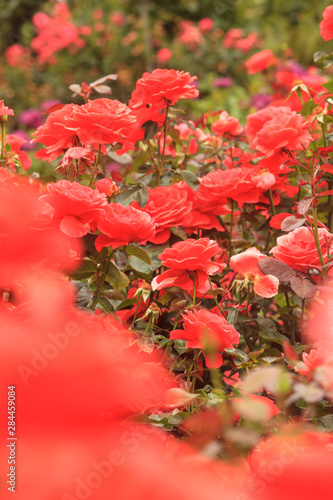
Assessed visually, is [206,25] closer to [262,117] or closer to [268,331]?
[262,117]

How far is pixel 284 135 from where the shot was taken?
3.26 feet

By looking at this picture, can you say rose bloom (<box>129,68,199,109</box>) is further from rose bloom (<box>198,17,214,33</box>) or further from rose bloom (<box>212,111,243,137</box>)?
rose bloom (<box>198,17,214,33</box>)

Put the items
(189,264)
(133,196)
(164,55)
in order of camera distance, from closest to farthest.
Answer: (189,264) → (133,196) → (164,55)

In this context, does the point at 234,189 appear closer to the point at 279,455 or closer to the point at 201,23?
the point at 279,455

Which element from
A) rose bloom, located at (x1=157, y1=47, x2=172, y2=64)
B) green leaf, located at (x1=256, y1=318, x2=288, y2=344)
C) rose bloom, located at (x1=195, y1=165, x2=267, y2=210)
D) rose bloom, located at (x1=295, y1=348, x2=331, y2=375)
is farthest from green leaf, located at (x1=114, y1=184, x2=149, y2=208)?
rose bloom, located at (x1=157, y1=47, x2=172, y2=64)

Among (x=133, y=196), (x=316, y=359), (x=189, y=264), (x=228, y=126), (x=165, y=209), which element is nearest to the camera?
(x=316, y=359)

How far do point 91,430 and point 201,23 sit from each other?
6.73 meters

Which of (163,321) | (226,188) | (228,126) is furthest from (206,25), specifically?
(163,321)

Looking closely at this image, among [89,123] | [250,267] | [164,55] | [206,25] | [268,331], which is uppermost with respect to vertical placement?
[89,123]

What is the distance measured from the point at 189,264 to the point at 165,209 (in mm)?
189

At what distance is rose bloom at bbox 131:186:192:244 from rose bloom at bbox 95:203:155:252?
4.6 inches

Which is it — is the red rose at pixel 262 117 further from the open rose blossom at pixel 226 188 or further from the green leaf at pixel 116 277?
the green leaf at pixel 116 277

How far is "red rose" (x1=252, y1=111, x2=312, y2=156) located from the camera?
99 cm

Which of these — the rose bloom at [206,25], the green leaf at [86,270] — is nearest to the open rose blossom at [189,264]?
the green leaf at [86,270]
